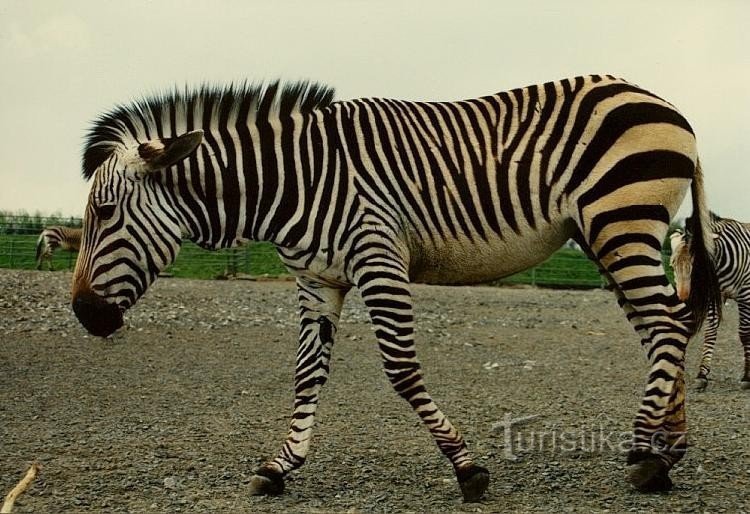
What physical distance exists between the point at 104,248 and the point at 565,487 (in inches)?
125

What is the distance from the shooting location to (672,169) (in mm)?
5211

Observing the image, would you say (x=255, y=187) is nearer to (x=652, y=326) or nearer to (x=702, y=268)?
(x=652, y=326)

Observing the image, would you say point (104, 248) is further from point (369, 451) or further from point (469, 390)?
point (469, 390)

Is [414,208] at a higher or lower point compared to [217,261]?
higher

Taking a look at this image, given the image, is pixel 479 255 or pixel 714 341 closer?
pixel 479 255

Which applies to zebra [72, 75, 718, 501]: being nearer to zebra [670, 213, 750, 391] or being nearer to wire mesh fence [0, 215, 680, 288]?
zebra [670, 213, 750, 391]

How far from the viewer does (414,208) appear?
17.2 feet

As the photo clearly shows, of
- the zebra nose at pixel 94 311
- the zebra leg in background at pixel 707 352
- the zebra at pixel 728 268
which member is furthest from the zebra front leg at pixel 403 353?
the zebra at pixel 728 268

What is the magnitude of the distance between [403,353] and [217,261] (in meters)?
20.9

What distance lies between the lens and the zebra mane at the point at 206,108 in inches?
222

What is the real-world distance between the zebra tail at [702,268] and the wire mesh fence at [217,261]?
12393 mm

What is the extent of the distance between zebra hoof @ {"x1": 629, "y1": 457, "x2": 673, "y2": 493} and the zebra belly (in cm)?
138

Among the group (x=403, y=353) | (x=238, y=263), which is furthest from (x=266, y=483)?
(x=238, y=263)

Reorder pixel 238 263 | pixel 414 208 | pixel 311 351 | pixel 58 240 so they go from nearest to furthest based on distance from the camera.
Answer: pixel 414 208 < pixel 311 351 < pixel 58 240 < pixel 238 263
